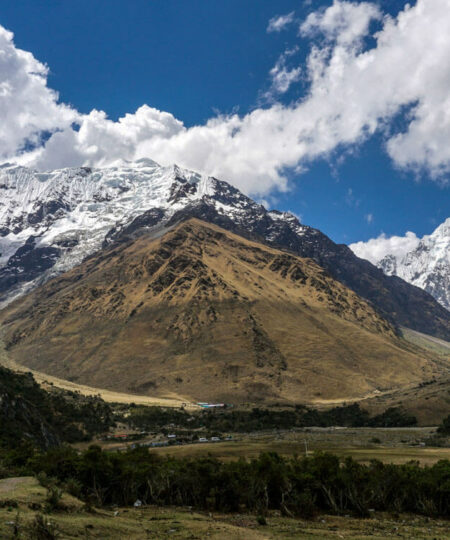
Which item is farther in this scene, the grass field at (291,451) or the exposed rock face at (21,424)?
the grass field at (291,451)

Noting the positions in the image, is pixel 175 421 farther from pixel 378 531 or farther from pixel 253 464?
pixel 378 531

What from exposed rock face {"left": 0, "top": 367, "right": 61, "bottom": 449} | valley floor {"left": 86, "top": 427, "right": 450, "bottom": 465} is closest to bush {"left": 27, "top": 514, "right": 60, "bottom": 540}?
exposed rock face {"left": 0, "top": 367, "right": 61, "bottom": 449}

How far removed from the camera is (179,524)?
38844 mm

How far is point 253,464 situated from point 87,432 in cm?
7291

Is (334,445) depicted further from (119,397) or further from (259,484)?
(119,397)

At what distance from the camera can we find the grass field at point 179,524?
97.4 ft

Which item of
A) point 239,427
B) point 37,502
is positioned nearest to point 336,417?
point 239,427

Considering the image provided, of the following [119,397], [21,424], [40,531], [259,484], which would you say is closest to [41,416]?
[21,424]

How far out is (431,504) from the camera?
5256cm

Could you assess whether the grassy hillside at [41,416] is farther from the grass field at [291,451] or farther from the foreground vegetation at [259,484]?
the grass field at [291,451]

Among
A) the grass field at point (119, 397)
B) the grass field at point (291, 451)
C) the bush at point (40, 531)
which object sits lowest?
the grass field at point (291, 451)

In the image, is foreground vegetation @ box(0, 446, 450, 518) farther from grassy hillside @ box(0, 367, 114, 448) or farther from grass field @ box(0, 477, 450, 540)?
grassy hillside @ box(0, 367, 114, 448)

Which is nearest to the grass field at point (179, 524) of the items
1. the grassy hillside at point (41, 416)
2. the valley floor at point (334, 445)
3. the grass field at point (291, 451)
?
the grassy hillside at point (41, 416)

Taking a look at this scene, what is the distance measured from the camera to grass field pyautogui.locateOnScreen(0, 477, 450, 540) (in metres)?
29.7
